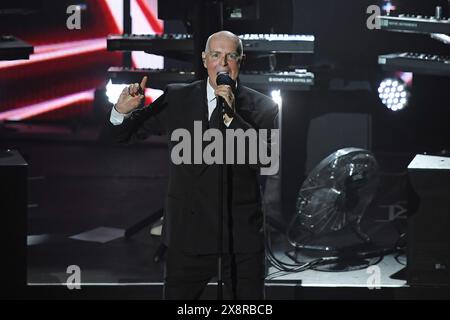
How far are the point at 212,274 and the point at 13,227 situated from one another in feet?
6.11

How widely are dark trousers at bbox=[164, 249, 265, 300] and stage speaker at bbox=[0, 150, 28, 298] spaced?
1.70 meters

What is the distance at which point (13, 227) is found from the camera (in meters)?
5.91

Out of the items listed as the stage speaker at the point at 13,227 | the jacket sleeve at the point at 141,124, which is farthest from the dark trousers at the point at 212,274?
the stage speaker at the point at 13,227

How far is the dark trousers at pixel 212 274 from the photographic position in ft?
14.4

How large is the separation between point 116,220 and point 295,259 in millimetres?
1604

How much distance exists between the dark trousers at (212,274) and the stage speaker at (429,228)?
190 cm

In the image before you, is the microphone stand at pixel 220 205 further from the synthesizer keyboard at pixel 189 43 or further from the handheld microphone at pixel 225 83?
the synthesizer keyboard at pixel 189 43

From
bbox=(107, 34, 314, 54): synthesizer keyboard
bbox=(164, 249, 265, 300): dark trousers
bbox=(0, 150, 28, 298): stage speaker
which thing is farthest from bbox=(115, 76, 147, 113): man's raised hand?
bbox=(107, 34, 314, 54): synthesizer keyboard

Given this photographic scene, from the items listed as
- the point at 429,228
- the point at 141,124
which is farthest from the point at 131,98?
the point at 429,228

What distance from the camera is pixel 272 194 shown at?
8.38 metres

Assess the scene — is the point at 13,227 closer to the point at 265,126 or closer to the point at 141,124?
the point at 141,124

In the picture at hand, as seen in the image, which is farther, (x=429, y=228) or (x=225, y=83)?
(x=429, y=228)

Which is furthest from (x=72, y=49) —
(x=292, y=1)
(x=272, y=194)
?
(x=292, y=1)
